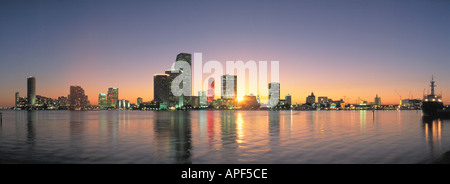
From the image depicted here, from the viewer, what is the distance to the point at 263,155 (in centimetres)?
2655
